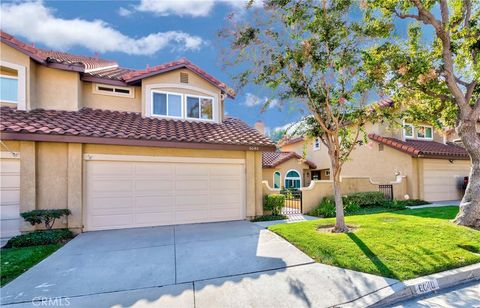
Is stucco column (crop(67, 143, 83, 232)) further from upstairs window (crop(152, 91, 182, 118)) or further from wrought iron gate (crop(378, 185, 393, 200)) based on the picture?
wrought iron gate (crop(378, 185, 393, 200))

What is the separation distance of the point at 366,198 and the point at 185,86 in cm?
1171

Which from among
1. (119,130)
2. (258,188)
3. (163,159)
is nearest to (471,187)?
(258,188)

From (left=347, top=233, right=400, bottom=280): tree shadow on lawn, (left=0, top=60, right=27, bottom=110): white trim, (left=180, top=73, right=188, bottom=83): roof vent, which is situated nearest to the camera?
(left=347, top=233, right=400, bottom=280): tree shadow on lawn

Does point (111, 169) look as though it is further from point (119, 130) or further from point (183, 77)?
point (183, 77)

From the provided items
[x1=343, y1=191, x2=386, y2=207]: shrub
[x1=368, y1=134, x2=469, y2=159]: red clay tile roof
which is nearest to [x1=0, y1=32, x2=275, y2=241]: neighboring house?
[x1=343, y1=191, x2=386, y2=207]: shrub

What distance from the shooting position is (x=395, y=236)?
7.20 m

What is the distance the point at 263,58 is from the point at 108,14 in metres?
7.84

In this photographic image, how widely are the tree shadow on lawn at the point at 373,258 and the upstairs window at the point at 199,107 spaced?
8539mm

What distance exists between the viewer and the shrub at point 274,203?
1165cm

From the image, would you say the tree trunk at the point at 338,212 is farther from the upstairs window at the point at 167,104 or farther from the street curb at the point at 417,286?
the upstairs window at the point at 167,104

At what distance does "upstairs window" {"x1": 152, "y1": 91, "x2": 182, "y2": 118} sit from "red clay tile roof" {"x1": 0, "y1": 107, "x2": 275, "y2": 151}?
0.46 metres

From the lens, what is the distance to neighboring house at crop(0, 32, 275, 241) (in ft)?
28.0

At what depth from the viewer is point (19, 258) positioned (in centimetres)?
614

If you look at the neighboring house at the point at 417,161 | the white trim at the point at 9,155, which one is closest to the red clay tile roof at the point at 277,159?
the neighboring house at the point at 417,161
